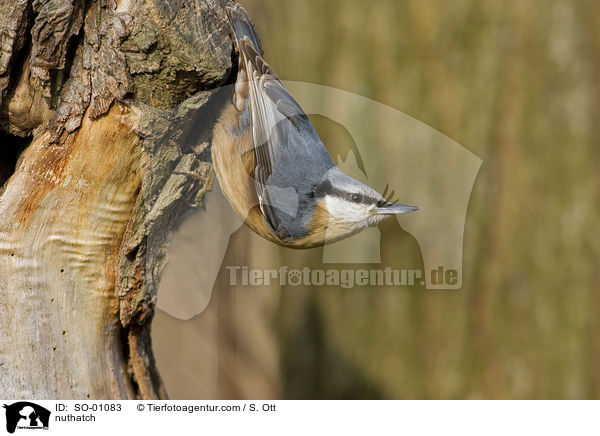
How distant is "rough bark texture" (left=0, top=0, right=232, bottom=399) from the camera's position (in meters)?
0.84

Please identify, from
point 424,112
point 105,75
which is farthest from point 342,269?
point 105,75

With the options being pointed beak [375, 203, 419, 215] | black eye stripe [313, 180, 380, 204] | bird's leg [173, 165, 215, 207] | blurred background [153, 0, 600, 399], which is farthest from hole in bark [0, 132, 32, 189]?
pointed beak [375, 203, 419, 215]

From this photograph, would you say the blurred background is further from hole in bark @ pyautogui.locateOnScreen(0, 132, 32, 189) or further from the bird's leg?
hole in bark @ pyautogui.locateOnScreen(0, 132, 32, 189)

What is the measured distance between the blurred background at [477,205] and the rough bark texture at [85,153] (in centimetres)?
29

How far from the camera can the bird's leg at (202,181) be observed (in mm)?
949

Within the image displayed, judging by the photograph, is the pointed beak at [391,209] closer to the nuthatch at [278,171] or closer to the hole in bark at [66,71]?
the nuthatch at [278,171]

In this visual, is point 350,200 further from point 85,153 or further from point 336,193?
point 85,153

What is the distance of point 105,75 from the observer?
2.78ft

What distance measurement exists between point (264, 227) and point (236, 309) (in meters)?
0.37

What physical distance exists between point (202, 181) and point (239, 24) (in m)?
0.32

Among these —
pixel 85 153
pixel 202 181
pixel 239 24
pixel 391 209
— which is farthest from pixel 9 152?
pixel 391 209

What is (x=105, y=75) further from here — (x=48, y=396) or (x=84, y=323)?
(x=48, y=396)

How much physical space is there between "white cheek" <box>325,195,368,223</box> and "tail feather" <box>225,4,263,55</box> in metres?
0.37

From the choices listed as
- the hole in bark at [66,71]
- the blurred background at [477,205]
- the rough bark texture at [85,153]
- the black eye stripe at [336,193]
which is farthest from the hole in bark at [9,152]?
the black eye stripe at [336,193]
